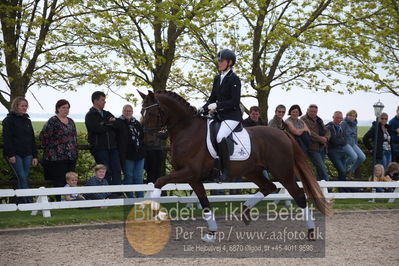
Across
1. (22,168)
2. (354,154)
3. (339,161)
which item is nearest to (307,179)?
(339,161)

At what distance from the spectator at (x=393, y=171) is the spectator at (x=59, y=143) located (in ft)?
25.3

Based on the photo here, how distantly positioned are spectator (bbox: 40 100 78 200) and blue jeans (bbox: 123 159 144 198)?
111cm

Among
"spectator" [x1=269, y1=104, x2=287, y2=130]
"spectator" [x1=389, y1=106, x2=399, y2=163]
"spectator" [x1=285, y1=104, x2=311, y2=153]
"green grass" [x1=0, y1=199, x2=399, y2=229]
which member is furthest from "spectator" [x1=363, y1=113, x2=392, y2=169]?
"spectator" [x1=269, y1=104, x2=287, y2=130]

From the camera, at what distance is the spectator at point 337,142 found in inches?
520

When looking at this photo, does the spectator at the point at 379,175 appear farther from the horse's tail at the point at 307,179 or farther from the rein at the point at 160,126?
the rein at the point at 160,126

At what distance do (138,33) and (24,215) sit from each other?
6371 millimetres

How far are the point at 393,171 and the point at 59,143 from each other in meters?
8.11

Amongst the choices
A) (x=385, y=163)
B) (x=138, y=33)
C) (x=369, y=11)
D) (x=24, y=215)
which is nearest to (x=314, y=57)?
(x=369, y=11)

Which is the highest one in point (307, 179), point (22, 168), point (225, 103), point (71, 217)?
point (225, 103)

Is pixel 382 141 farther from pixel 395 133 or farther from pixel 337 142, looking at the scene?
pixel 337 142

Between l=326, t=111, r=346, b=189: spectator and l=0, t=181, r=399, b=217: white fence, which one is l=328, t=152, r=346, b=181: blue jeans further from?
l=0, t=181, r=399, b=217: white fence

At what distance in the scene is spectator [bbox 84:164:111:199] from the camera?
10.6 metres

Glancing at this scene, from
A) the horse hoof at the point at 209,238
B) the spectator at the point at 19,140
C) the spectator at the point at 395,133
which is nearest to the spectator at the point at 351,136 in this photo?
the spectator at the point at 395,133

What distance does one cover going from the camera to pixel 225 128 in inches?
327
